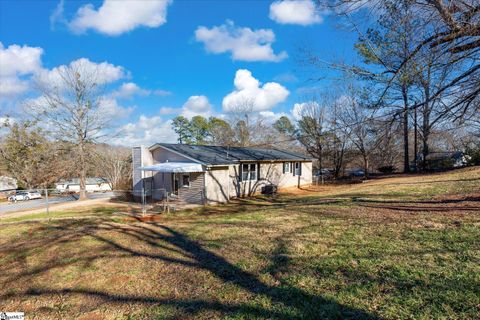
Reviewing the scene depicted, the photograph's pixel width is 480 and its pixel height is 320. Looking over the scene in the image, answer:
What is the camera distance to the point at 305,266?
4.55m

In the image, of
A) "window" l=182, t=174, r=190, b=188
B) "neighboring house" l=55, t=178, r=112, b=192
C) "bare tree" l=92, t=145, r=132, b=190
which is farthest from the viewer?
"neighboring house" l=55, t=178, r=112, b=192

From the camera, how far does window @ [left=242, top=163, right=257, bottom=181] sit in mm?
17961

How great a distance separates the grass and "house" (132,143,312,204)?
6953 millimetres

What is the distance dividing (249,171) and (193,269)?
Result: 44.0 feet

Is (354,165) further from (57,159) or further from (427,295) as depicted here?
(427,295)

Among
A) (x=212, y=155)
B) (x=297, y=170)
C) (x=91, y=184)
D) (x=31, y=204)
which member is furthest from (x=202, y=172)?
(x=91, y=184)

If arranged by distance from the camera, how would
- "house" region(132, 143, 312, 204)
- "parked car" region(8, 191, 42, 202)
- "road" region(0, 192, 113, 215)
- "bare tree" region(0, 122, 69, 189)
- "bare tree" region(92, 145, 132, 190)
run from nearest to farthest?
"house" region(132, 143, 312, 204)
"road" region(0, 192, 113, 215)
"bare tree" region(0, 122, 69, 189)
"parked car" region(8, 191, 42, 202)
"bare tree" region(92, 145, 132, 190)

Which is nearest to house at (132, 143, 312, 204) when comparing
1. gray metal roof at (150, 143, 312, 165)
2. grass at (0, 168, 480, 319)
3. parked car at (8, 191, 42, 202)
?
gray metal roof at (150, 143, 312, 165)

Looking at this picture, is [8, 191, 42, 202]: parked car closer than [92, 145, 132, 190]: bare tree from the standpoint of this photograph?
Yes

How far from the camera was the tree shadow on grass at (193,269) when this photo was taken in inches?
130

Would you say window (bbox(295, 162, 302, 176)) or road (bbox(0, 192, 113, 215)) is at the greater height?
window (bbox(295, 162, 302, 176))

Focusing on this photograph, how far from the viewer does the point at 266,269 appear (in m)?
4.60

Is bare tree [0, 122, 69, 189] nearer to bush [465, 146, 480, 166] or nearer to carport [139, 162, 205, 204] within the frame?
carport [139, 162, 205, 204]

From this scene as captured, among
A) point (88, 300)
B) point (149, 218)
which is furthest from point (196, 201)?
point (88, 300)
